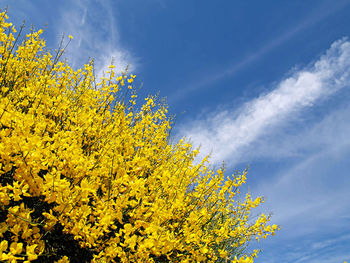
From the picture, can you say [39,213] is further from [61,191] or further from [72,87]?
[72,87]

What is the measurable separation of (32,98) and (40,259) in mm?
1737

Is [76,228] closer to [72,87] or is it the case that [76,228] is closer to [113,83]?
[113,83]

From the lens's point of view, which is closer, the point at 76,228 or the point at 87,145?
the point at 76,228

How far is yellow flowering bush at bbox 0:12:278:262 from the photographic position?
1843 mm

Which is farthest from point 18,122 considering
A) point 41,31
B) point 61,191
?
point 41,31

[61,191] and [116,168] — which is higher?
[116,168]

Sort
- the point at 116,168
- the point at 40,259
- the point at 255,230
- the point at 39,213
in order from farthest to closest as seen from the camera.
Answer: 1. the point at 255,230
2. the point at 116,168
3. the point at 39,213
4. the point at 40,259

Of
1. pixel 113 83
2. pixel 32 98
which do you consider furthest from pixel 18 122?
pixel 113 83

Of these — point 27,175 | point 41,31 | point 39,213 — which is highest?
point 41,31

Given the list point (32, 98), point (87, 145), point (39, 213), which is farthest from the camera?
point (87, 145)

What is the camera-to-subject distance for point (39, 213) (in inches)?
87.0

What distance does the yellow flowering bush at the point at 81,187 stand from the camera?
184 centimetres

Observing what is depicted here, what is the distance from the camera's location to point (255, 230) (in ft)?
12.2

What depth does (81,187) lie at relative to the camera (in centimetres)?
198
